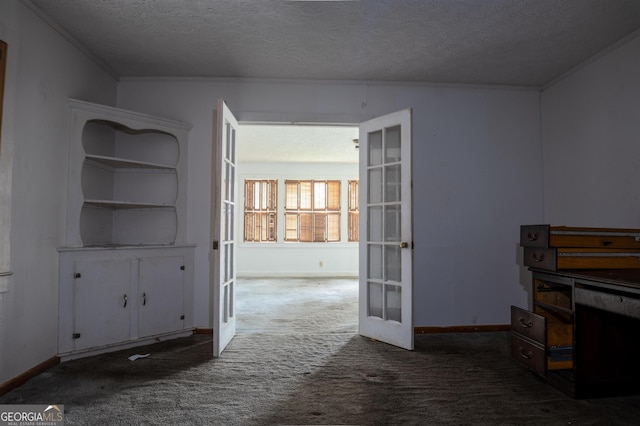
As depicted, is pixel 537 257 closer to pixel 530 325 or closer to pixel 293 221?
pixel 530 325

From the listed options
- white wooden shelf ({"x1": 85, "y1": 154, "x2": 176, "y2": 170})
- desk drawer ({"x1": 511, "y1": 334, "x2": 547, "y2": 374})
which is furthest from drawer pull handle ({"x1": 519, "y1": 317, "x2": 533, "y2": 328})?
white wooden shelf ({"x1": 85, "y1": 154, "x2": 176, "y2": 170})

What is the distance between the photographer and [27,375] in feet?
8.73

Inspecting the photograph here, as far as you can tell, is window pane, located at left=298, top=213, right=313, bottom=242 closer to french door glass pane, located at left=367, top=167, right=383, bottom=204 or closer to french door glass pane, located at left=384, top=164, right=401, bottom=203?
french door glass pane, located at left=367, top=167, right=383, bottom=204

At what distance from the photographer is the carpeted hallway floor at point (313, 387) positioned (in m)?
2.19

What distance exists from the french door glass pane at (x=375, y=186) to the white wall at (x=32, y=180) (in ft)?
9.03

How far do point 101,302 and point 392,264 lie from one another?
2621 mm

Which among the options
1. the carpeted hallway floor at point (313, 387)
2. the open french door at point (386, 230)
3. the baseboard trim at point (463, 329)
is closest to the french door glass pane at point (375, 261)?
the open french door at point (386, 230)

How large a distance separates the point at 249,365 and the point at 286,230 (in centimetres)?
607

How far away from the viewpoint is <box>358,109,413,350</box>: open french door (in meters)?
3.45

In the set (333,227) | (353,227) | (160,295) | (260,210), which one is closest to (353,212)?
(353,227)

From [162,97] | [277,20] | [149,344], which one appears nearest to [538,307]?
[277,20]

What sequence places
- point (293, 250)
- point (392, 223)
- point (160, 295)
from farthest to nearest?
point (293, 250)
point (392, 223)
point (160, 295)

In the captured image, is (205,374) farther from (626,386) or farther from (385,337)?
(626,386)

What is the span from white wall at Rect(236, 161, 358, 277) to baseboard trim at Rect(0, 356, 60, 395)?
5.80 metres
